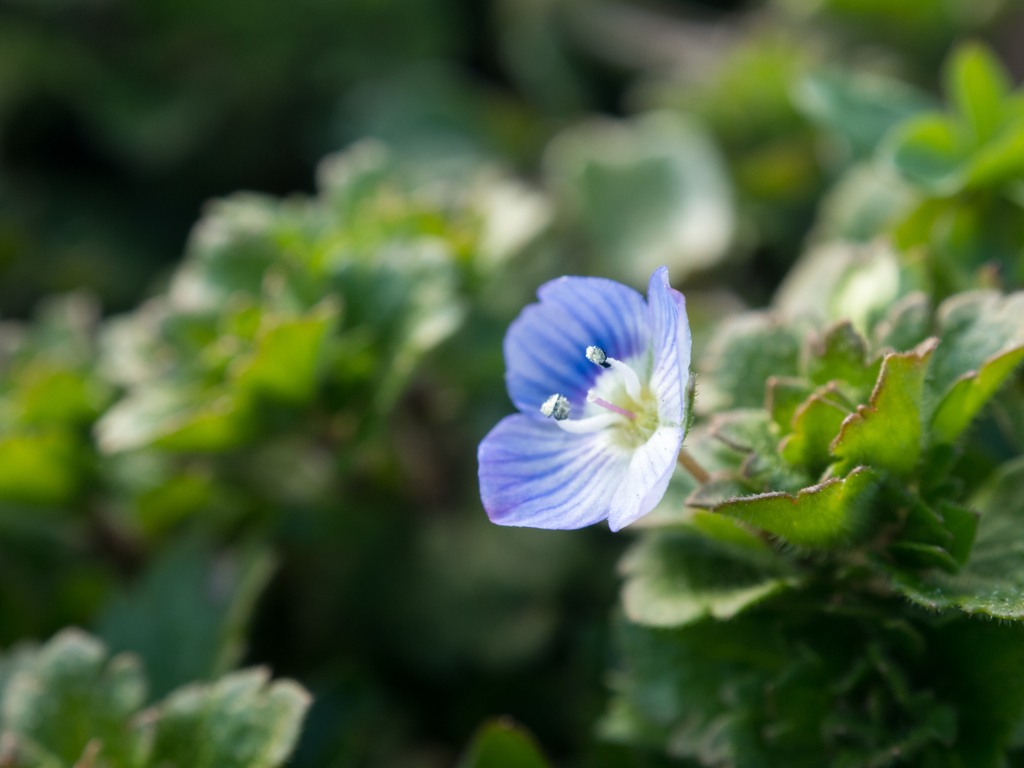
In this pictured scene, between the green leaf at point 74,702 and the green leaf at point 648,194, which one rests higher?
the green leaf at point 648,194

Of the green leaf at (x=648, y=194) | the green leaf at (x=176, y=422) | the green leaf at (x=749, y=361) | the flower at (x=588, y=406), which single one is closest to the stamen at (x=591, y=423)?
the flower at (x=588, y=406)

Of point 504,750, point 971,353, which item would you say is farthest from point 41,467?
point 971,353

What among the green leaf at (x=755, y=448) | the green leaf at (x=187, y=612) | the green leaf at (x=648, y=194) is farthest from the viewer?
the green leaf at (x=648, y=194)

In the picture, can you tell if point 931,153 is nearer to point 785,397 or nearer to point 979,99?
point 979,99

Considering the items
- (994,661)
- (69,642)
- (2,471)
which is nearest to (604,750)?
(994,661)

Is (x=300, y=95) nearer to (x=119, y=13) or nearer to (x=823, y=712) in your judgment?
(x=119, y=13)

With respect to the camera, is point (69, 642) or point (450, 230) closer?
point (69, 642)

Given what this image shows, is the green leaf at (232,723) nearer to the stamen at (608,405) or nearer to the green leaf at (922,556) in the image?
the stamen at (608,405)
